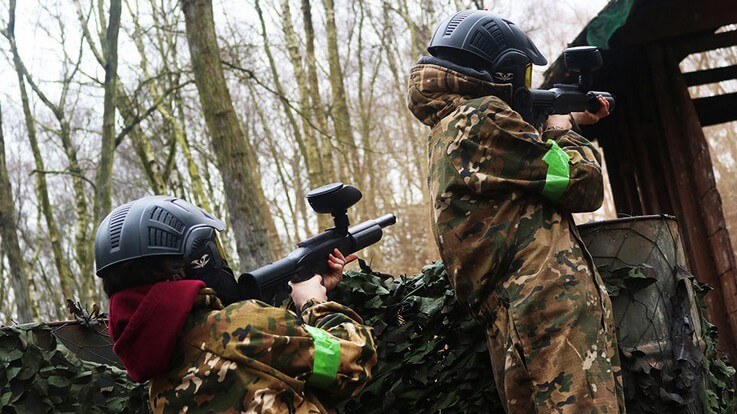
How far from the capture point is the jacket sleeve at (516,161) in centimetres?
303

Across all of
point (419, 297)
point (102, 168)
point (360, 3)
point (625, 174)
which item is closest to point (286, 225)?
point (360, 3)

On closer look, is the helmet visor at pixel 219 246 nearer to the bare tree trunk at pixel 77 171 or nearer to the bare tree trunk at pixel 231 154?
the bare tree trunk at pixel 231 154

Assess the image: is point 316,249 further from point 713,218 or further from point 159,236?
point 713,218

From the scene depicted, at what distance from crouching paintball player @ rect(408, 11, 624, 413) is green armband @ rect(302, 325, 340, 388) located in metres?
0.74

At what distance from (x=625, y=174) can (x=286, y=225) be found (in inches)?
882

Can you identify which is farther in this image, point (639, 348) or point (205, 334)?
point (639, 348)

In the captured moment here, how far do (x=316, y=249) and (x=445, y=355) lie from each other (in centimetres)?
98

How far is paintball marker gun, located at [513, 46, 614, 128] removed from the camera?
3346 millimetres

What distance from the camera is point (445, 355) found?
3682mm

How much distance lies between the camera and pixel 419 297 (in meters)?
3.75

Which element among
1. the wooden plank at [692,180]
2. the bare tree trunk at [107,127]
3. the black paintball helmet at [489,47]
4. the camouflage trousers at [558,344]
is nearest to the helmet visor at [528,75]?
the black paintball helmet at [489,47]

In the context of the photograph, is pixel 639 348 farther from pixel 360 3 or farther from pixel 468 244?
pixel 360 3

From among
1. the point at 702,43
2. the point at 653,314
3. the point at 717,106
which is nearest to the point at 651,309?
the point at 653,314

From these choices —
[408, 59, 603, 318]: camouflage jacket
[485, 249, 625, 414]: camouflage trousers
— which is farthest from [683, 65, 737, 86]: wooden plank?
[485, 249, 625, 414]: camouflage trousers
